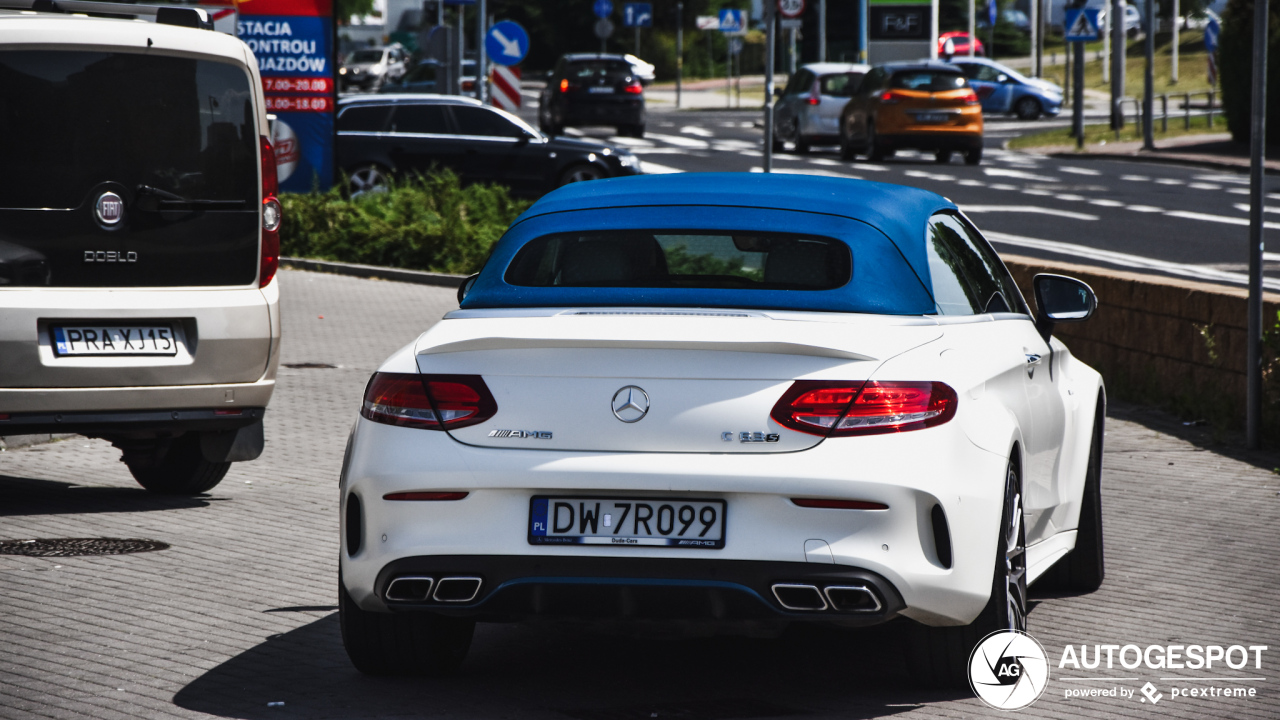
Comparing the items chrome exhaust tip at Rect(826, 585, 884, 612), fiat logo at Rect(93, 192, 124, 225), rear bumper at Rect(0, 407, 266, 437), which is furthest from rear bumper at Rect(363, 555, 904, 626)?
fiat logo at Rect(93, 192, 124, 225)

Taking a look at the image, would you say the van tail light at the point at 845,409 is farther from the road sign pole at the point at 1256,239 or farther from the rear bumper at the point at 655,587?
the road sign pole at the point at 1256,239

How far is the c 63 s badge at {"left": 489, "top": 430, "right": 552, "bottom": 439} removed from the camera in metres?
4.73

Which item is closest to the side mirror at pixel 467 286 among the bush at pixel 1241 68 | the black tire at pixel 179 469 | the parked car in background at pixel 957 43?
the black tire at pixel 179 469

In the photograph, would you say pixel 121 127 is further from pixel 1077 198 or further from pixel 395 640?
pixel 1077 198

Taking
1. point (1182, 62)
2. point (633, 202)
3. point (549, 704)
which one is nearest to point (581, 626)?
point (549, 704)

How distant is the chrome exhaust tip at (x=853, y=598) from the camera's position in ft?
15.1

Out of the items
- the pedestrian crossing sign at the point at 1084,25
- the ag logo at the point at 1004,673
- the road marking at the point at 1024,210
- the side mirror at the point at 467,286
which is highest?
the pedestrian crossing sign at the point at 1084,25

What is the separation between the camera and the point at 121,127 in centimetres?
785

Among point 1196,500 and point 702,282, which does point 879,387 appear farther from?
point 1196,500

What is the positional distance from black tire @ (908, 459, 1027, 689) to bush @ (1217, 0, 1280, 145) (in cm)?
3121

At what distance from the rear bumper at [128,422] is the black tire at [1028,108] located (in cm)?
4725

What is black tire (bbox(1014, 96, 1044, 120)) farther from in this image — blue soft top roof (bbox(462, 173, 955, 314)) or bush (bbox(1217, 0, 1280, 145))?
blue soft top roof (bbox(462, 173, 955, 314))

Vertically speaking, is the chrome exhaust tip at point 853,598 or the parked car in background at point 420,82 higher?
the parked car in background at point 420,82

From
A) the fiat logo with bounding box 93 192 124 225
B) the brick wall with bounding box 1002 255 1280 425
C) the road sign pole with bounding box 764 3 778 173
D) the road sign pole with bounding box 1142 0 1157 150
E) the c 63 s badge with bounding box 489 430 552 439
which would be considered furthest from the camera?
the road sign pole with bounding box 1142 0 1157 150
